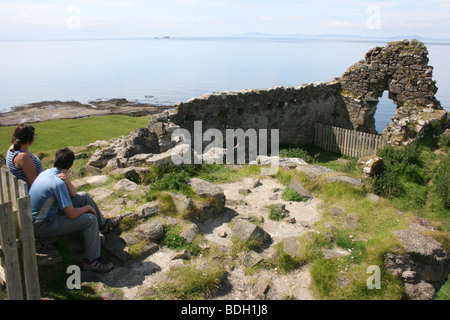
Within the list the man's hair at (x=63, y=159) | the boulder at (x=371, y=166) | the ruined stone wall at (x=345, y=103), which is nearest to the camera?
the man's hair at (x=63, y=159)

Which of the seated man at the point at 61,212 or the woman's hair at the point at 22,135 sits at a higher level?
the woman's hair at the point at 22,135

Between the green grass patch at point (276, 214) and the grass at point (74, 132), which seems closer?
the green grass patch at point (276, 214)

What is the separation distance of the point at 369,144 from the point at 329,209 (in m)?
8.83

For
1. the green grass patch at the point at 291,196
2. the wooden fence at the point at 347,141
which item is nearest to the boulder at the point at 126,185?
the green grass patch at the point at 291,196

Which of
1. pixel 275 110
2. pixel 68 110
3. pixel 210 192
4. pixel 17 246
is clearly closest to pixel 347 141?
pixel 275 110

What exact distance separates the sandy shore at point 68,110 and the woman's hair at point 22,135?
3174 centimetres

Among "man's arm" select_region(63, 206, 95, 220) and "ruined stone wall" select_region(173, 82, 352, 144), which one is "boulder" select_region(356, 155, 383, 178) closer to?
"ruined stone wall" select_region(173, 82, 352, 144)

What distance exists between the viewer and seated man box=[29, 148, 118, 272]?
5.74 m

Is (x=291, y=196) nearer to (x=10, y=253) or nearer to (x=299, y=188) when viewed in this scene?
(x=299, y=188)

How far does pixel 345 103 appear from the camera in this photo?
2019 cm

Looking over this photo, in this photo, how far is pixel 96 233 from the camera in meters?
6.21

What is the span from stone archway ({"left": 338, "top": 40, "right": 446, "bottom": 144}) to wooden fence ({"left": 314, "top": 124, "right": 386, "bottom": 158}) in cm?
64

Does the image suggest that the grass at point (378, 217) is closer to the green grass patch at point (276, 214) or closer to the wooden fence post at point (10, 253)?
the green grass patch at point (276, 214)

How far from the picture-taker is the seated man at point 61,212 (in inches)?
226
